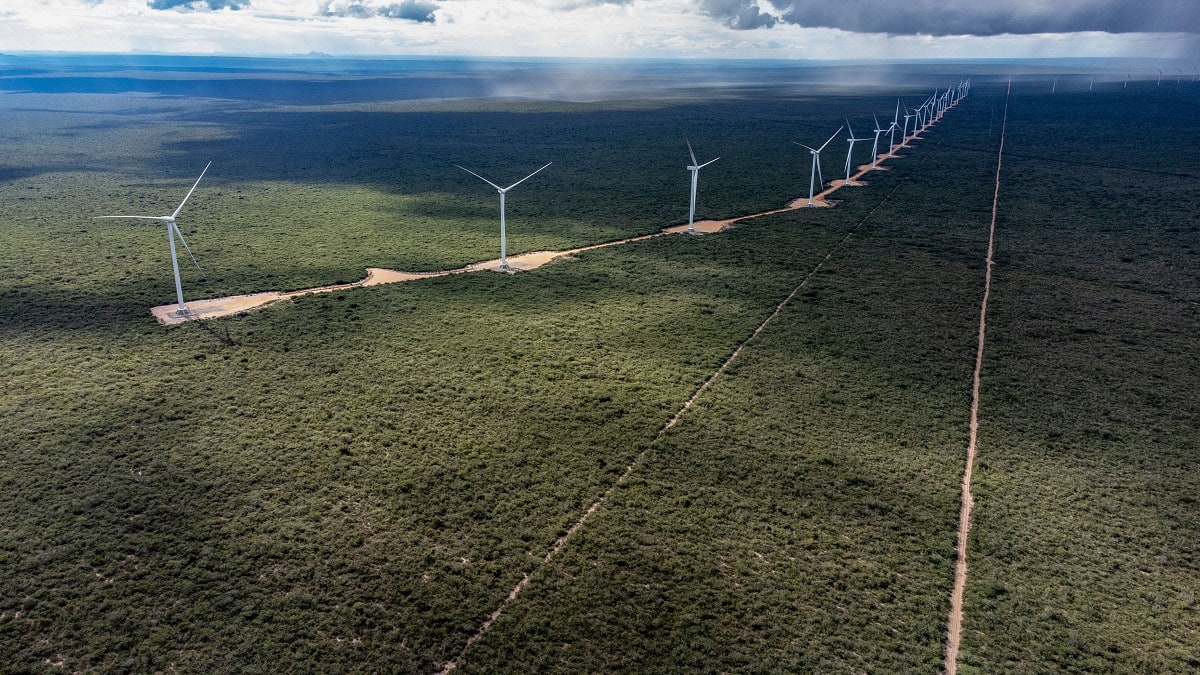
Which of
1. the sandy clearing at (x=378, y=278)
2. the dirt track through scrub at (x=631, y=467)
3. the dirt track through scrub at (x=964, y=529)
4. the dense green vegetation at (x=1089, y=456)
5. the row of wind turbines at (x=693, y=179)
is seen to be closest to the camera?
the dirt track through scrub at (x=964, y=529)

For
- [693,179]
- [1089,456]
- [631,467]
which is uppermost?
[693,179]

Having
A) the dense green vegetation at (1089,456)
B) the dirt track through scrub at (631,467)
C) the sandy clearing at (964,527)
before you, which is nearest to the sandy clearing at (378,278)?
the dirt track through scrub at (631,467)

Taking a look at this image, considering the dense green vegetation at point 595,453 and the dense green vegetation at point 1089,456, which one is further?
the dense green vegetation at point 1089,456

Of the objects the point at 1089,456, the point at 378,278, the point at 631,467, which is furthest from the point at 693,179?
the point at 1089,456

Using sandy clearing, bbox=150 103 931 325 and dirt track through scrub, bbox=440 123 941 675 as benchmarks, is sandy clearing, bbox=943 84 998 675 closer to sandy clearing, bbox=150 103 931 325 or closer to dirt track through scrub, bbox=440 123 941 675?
dirt track through scrub, bbox=440 123 941 675

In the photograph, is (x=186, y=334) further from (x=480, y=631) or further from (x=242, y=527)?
(x=480, y=631)

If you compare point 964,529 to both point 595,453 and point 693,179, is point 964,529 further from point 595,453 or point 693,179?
point 693,179

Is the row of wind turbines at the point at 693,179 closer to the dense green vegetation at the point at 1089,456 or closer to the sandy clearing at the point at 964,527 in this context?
the dense green vegetation at the point at 1089,456

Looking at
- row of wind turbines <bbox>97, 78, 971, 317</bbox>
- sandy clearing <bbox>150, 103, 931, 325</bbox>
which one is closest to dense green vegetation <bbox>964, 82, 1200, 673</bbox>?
sandy clearing <bbox>150, 103, 931, 325</bbox>
